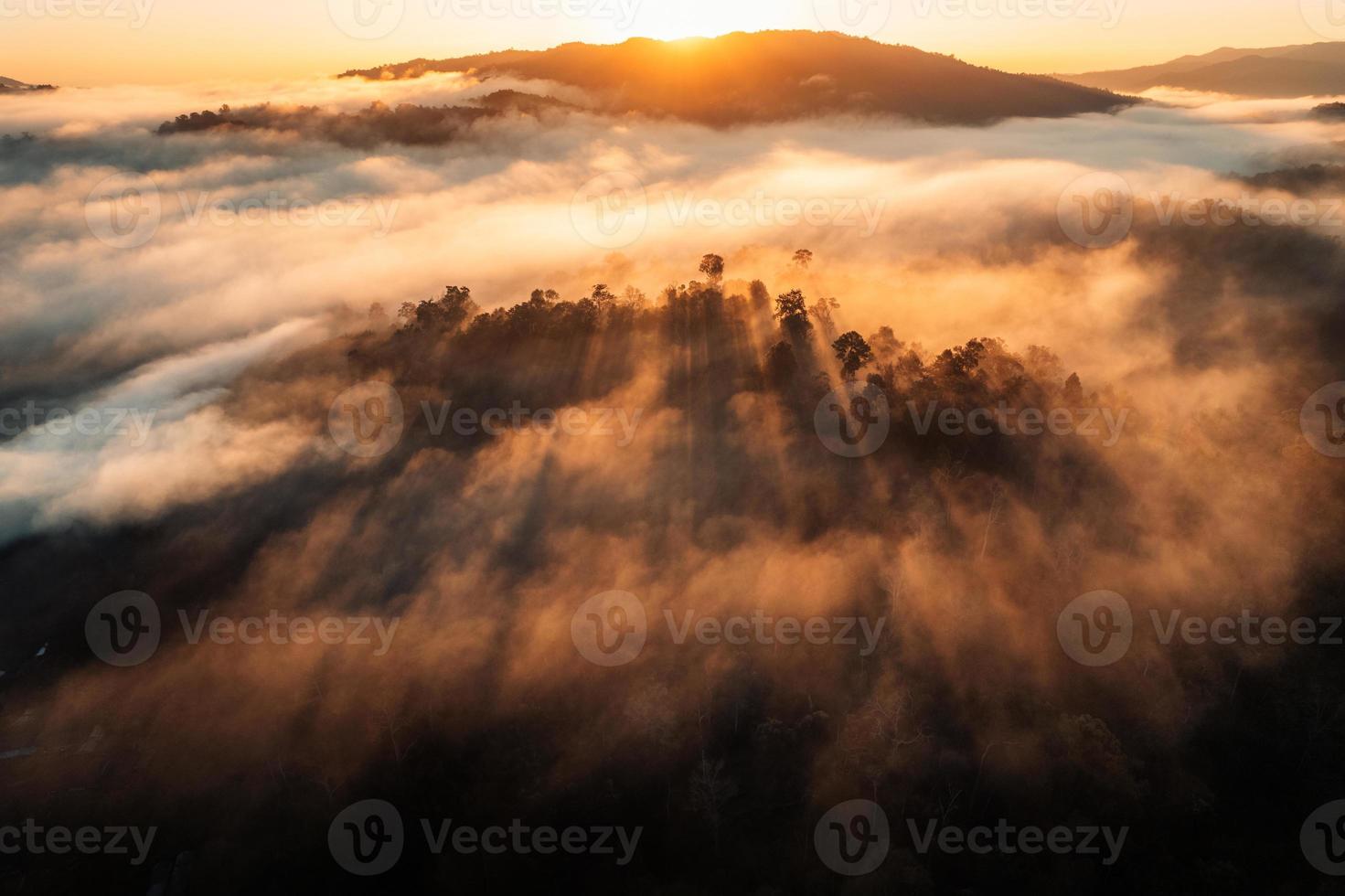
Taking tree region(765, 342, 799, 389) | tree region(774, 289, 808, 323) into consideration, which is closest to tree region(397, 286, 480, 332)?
tree region(774, 289, 808, 323)

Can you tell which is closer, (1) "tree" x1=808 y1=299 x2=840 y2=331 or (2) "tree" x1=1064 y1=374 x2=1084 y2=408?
(2) "tree" x1=1064 y1=374 x2=1084 y2=408

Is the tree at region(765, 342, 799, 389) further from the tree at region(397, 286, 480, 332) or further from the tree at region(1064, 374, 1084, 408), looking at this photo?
the tree at region(397, 286, 480, 332)

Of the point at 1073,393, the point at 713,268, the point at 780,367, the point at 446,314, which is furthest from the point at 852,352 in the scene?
the point at 446,314

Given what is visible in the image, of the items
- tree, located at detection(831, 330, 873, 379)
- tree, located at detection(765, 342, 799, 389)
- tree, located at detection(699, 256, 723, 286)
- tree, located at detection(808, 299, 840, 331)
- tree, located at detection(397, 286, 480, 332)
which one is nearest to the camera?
tree, located at detection(831, 330, 873, 379)

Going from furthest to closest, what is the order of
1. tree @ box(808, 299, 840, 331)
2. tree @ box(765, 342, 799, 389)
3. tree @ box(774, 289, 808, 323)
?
tree @ box(808, 299, 840, 331) < tree @ box(774, 289, 808, 323) < tree @ box(765, 342, 799, 389)

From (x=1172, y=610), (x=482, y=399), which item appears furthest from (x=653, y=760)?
(x=482, y=399)

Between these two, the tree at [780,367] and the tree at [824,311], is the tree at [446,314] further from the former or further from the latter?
the tree at [824,311]

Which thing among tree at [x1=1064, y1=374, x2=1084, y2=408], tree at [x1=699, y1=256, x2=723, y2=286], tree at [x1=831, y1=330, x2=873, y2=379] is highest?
tree at [x1=699, y1=256, x2=723, y2=286]

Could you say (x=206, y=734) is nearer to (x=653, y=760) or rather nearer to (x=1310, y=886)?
(x=653, y=760)

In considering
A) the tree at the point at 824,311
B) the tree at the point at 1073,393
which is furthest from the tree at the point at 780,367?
the tree at the point at 1073,393
